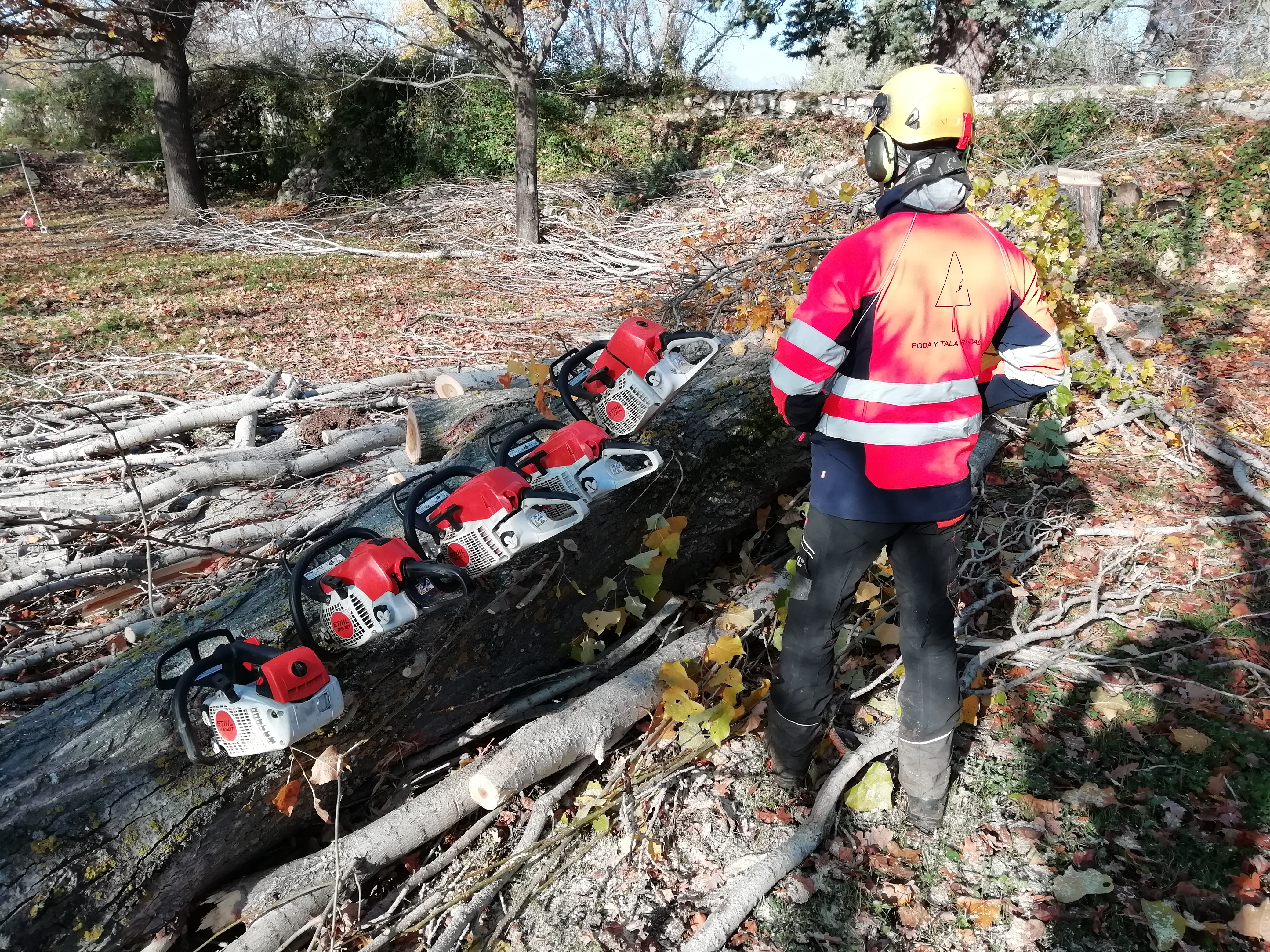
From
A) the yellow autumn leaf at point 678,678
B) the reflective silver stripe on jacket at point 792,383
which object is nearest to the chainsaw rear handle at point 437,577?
the yellow autumn leaf at point 678,678

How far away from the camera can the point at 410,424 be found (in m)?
3.82

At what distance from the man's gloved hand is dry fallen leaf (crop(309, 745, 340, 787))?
1734mm


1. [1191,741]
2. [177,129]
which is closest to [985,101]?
[1191,741]

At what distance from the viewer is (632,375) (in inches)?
115

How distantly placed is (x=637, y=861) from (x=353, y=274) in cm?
926

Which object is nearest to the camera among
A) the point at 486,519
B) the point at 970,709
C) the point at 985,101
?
the point at 486,519

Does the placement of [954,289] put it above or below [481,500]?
above

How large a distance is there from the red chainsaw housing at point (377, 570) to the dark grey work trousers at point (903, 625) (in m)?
1.25

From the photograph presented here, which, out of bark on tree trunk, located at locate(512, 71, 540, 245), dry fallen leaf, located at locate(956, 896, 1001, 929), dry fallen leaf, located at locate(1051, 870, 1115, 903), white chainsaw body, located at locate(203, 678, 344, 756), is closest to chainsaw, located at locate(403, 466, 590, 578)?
white chainsaw body, located at locate(203, 678, 344, 756)

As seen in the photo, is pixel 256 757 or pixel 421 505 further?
pixel 421 505

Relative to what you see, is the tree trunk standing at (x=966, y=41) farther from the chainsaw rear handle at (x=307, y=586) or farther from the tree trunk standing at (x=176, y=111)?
the chainsaw rear handle at (x=307, y=586)

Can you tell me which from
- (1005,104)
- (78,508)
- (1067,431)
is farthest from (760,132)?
(78,508)

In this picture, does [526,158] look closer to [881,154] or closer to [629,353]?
[629,353]

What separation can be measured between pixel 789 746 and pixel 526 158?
9.58 metres
